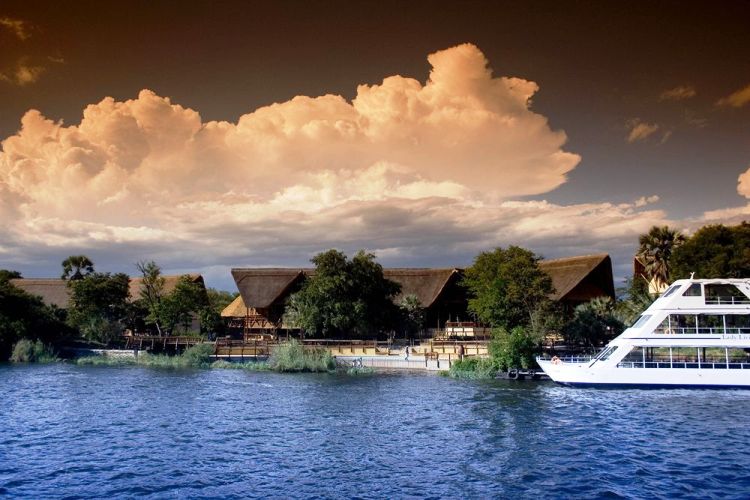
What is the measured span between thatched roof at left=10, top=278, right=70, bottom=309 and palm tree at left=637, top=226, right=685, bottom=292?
2550 inches

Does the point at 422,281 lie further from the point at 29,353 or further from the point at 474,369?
the point at 29,353

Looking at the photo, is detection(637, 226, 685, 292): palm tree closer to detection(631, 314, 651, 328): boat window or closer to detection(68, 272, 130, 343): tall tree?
detection(631, 314, 651, 328): boat window

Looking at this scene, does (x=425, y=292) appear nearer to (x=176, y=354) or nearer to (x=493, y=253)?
(x=493, y=253)

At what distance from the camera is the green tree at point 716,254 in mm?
47156

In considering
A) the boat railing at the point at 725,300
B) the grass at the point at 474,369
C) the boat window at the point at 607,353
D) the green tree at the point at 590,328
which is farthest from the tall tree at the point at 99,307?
the boat railing at the point at 725,300

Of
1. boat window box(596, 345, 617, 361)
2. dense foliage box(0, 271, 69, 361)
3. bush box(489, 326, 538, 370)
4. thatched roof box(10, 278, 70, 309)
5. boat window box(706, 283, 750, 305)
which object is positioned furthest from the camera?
thatched roof box(10, 278, 70, 309)

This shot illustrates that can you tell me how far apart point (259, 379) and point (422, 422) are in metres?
19.1

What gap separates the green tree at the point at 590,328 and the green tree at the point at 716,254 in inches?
270

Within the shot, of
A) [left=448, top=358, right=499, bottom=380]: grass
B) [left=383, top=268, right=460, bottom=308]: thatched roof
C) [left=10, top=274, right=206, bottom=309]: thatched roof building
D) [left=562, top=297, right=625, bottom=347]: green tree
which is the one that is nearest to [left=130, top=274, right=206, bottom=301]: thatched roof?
[left=10, top=274, right=206, bottom=309]: thatched roof building

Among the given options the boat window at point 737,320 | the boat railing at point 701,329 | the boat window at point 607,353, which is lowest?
the boat window at point 607,353

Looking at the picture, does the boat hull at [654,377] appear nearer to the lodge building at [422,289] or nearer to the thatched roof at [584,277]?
the thatched roof at [584,277]

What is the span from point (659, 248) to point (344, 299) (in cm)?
2922

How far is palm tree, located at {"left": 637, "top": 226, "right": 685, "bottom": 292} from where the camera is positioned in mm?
56250

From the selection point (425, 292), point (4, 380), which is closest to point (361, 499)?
point (4, 380)
